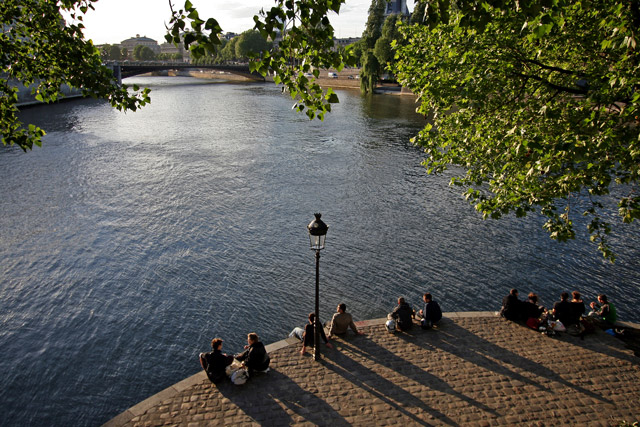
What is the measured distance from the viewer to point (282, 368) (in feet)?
35.6

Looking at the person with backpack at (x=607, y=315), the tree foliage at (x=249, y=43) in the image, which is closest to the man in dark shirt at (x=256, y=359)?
the person with backpack at (x=607, y=315)

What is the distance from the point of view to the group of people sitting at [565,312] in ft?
40.9

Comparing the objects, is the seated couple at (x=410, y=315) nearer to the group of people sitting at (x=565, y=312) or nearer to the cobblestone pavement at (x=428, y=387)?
the cobblestone pavement at (x=428, y=387)

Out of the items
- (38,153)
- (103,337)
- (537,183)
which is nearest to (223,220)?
(103,337)

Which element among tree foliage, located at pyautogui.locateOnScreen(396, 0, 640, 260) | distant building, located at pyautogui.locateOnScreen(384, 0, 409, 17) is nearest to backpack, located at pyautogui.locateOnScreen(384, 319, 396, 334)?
tree foliage, located at pyautogui.locateOnScreen(396, 0, 640, 260)

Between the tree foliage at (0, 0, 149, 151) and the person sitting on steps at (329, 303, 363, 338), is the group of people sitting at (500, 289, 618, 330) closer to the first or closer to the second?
the person sitting on steps at (329, 303, 363, 338)

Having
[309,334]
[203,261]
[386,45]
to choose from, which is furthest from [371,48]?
[309,334]

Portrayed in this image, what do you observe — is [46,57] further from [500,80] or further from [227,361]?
[500,80]

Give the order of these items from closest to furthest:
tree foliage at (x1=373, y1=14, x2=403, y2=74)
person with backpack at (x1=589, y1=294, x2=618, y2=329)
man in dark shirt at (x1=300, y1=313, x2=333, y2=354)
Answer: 1. man in dark shirt at (x1=300, y1=313, x2=333, y2=354)
2. person with backpack at (x1=589, y1=294, x2=618, y2=329)
3. tree foliage at (x1=373, y1=14, x2=403, y2=74)

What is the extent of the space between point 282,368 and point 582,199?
74.6 feet

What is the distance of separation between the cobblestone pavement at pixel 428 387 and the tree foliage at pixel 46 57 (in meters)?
7.15

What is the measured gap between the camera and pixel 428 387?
1012 centimetres

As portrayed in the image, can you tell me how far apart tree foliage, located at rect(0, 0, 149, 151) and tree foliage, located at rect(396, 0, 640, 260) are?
8.28 metres

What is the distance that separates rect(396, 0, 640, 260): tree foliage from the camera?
868 cm
